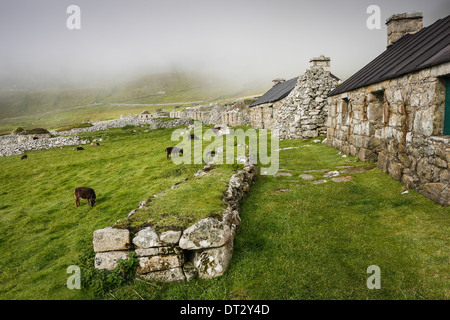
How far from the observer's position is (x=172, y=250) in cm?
517

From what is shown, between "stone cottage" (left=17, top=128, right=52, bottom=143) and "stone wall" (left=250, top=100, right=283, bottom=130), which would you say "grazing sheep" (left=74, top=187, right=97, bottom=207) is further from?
"stone cottage" (left=17, top=128, right=52, bottom=143)

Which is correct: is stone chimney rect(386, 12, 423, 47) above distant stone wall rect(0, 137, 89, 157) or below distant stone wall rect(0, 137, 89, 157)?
above

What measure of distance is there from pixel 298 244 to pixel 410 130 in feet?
17.9

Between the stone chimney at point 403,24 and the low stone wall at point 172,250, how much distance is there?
1514 cm

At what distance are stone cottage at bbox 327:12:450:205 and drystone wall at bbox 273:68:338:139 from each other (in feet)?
21.2

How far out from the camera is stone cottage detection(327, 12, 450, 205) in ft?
21.4

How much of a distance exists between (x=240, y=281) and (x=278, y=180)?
601 cm

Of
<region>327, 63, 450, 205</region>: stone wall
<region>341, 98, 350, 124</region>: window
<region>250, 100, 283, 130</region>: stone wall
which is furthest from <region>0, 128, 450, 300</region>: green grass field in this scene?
<region>250, 100, 283, 130</region>: stone wall

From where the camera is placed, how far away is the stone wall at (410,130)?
21.4ft

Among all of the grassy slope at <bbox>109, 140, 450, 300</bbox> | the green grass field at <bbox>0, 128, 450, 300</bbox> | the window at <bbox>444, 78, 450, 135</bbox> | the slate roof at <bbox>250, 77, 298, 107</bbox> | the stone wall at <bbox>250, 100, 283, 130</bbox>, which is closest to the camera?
the grassy slope at <bbox>109, 140, 450, 300</bbox>

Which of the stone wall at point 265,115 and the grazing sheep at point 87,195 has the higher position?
the stone wall at point 265,115

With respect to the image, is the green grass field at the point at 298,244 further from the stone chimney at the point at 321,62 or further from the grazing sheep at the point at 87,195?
the stone chimney at the point at 321,62

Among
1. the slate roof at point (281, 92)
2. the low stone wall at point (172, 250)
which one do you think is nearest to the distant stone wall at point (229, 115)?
the slate roof at point (281, 92)
